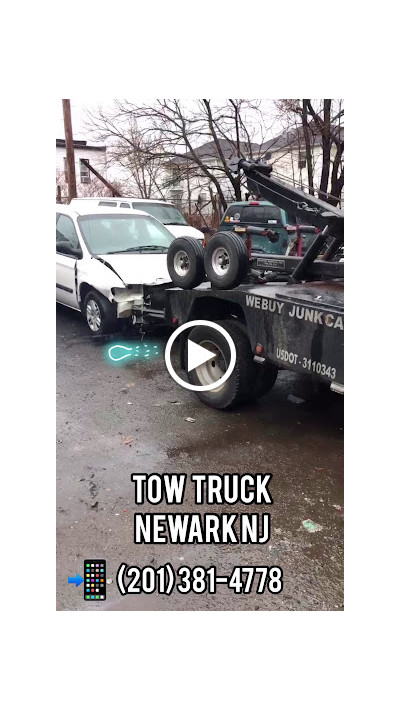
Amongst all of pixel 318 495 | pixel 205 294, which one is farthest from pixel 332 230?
pixel 318 495

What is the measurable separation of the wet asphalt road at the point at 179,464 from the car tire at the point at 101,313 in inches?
8.9

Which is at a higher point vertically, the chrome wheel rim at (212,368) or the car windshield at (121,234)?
the car windshield at (121,234)

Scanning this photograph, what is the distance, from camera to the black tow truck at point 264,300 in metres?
3.63

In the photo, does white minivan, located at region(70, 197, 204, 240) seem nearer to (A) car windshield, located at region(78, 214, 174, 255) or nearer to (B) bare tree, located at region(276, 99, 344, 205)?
(A) car windshield, located at region(78, 214, 174, 255)

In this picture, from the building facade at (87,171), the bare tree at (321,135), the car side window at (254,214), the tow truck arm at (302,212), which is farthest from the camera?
the car side window at (254,214)

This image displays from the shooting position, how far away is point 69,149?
3406 millimetres

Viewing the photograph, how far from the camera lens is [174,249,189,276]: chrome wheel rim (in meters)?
4.88

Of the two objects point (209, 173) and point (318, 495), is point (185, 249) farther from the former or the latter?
point (318, 495)

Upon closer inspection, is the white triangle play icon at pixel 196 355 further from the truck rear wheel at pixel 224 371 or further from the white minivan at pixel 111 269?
the white minivan at pixel 111 269

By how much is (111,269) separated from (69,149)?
2327mm

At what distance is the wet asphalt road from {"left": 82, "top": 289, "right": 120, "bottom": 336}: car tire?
0.23 m

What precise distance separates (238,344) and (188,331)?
0.57 metres

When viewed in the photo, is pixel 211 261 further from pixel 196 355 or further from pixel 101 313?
pixel 101 313

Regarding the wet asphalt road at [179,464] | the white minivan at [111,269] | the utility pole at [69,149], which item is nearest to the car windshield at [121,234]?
the white minivan at [111,269]
